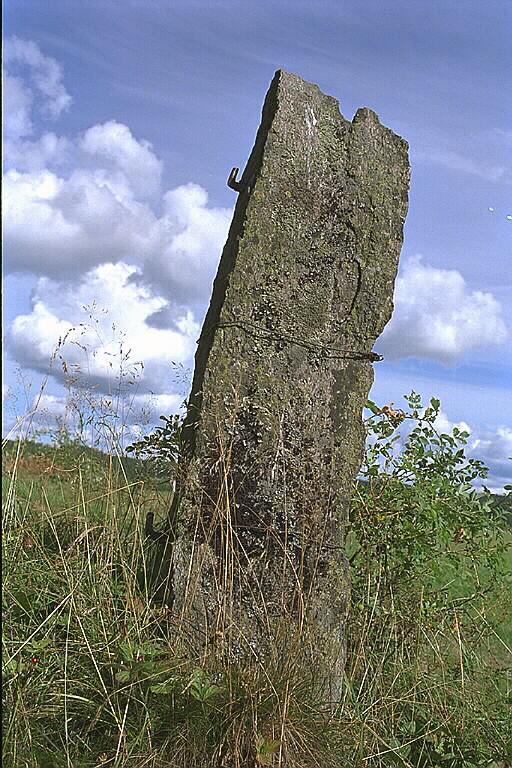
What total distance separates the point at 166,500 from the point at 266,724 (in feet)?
4.29

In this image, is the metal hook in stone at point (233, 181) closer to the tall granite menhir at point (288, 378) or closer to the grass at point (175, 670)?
the tall granite menhir at point (288, 378)

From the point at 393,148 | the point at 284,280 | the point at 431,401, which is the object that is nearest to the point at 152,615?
the point at 284,280

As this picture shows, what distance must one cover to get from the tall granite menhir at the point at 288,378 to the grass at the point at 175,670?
225 millimetres

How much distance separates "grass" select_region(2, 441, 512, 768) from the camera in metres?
3.17

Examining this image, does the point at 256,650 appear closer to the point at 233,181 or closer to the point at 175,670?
the point at 175,670

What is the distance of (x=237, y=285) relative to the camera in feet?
13.0

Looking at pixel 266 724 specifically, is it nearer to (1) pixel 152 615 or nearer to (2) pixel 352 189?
(1) pixel 152 615

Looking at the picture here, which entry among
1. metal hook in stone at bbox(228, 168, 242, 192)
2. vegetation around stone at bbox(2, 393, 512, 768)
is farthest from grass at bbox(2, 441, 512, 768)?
metal hook in stone at bbox(228, 168, 242, 192)

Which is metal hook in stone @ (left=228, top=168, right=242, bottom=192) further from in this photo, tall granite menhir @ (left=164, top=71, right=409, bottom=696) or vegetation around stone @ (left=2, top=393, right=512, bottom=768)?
vegetation around stone @ (left=2, top=393, right=512, bottom=768)

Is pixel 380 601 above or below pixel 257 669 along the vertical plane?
above

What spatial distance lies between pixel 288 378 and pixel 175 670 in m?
1.34

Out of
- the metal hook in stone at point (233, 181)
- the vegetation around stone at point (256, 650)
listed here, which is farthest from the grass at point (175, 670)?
the metal hook in stone at point (233, 181)

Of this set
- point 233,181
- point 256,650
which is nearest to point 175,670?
point 256,650

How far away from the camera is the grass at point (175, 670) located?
317 cm
